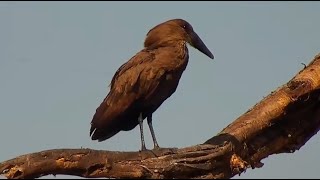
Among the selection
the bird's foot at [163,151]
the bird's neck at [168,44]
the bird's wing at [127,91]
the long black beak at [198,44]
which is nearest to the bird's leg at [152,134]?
the bird's foot at [163,151]

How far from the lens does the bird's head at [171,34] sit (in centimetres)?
661

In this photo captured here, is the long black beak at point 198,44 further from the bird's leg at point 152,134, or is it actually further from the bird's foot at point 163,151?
the bird's foot at point 163,151

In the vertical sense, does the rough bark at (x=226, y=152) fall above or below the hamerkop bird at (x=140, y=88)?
below

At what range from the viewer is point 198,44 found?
23.0ft

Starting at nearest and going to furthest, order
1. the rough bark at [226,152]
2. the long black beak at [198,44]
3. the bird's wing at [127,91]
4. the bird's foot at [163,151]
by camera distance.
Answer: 1. the rough bark at [226,152]
2. the bird's foot at [163,151]
3. the bird's wing at [127,91]
4. the long black beak at [198,44]

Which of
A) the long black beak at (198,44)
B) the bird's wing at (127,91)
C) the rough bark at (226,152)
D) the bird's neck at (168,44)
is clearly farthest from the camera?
the long black beak at (198,44)

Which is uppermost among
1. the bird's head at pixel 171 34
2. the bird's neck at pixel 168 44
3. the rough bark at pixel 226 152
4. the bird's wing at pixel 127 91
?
the bird's head at pixel 171 34

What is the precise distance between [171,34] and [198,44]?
0.47m

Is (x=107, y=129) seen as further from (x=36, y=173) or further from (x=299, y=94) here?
(x=299, y=94)

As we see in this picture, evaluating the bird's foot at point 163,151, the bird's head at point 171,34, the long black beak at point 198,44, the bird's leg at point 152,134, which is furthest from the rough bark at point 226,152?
the bird's head at point 171,34

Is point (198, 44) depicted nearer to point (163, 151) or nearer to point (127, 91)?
point (127, 91)

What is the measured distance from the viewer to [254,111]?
6.59 m

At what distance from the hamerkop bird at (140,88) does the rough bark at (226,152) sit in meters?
0.47

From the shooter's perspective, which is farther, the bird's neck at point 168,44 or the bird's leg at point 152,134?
the bird's neck at point 168,44
